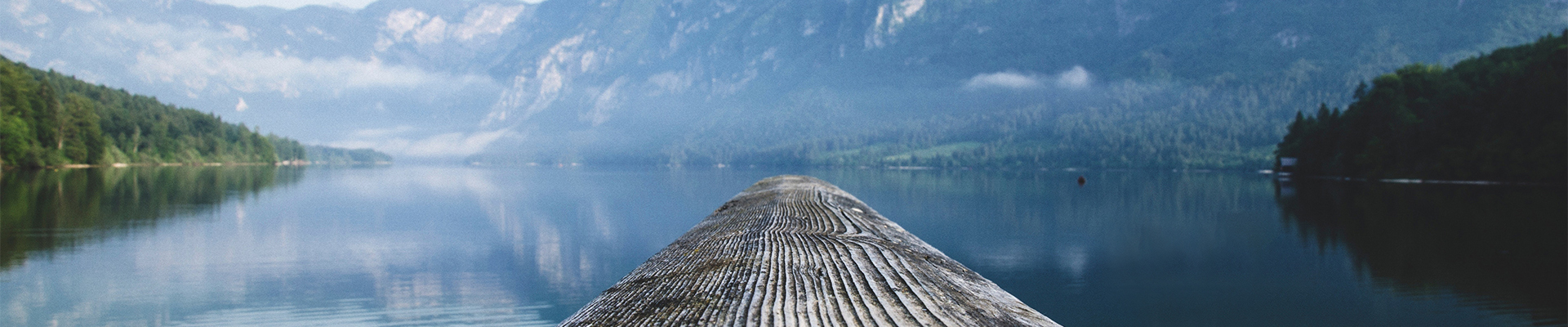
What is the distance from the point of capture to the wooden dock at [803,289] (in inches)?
157

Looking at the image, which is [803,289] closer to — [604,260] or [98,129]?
[604,260]

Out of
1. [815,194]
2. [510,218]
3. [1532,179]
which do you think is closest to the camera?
[815,194]

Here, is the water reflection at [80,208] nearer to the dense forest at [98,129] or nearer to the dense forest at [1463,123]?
the dense forest at [98,129]

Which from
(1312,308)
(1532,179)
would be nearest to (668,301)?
(1312,308)

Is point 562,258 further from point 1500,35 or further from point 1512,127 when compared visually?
point 1500,35

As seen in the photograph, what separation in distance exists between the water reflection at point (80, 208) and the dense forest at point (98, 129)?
32.8 metres

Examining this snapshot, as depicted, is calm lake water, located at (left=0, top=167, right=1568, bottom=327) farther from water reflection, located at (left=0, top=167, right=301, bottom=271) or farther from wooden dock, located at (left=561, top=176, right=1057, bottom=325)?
wooden dock, located at (left=561, top=176, right=1057, bottom=325)

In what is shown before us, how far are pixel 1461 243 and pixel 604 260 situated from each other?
19.8m

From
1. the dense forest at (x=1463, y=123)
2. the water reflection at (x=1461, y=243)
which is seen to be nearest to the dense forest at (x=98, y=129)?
the water reflection at (x=1461, y=243)

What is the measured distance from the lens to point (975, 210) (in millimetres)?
32219

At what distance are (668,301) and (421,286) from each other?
9.49 metres

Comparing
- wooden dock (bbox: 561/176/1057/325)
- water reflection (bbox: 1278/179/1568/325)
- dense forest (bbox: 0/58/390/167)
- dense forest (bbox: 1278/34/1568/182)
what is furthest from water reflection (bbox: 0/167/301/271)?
dense forest (bbox: 1278/34/1568/182)

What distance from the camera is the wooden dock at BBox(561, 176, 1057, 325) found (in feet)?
13.1

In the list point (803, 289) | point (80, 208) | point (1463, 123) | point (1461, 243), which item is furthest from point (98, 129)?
point (1463, 123)
